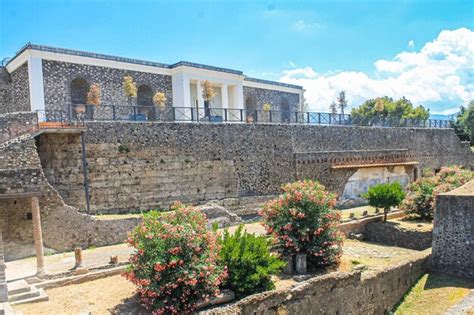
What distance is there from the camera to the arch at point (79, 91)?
1878 cm

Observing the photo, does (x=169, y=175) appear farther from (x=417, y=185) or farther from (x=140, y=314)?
(x=417, y=185)

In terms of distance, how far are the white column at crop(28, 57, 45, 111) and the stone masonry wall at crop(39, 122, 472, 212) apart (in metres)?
4.75

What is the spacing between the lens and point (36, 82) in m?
17.0

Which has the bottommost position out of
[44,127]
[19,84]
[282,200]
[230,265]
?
[230,265]

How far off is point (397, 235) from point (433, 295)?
5.23m

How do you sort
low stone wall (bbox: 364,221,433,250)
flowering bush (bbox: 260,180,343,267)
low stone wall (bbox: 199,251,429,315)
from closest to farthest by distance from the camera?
low stone wall (bbox: 199,251,429,315)
flowering bush (bbox: 260,180,343,267)
low stone wall (bbox: 364,221,433,250)

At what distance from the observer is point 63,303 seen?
7.84 metres

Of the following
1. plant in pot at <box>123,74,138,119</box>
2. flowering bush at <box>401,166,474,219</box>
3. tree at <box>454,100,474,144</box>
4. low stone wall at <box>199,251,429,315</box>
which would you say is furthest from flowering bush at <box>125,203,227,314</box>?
tree at <box>454,100,474,144</box>

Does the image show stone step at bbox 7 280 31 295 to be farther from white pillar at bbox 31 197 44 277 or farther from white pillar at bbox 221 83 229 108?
white pillar at bbox 221 83 229 108

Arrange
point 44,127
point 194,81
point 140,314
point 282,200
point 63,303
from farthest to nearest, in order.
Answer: point 194,81
point 44,127
point 282,200
point 63,303
point 140,314

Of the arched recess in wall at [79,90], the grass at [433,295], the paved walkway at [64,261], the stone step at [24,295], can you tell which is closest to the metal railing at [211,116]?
the arched recess in wall at [79,90]

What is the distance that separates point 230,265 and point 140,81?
49.1 feet

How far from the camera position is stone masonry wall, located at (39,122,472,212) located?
13.8 metres

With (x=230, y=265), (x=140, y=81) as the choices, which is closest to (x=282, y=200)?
(x=230, y=265)
